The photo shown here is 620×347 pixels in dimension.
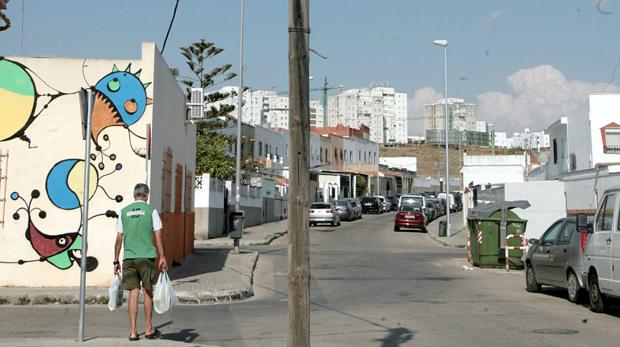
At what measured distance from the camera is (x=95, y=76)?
1542 cm

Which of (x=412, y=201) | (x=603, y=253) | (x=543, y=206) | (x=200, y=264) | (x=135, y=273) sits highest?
(x=412, y=201)

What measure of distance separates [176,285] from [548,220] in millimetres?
19825

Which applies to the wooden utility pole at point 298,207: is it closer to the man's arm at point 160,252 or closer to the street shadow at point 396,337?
the man's arm at point 160,252

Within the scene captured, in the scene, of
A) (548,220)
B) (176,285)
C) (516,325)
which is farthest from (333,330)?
(548,220)

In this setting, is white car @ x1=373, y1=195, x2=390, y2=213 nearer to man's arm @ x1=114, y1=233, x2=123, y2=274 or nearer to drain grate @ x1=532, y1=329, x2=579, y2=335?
drain grate @ x1=532, y1=329, x2=579, y2=335

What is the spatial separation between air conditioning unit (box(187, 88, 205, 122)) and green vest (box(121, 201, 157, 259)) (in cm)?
1204

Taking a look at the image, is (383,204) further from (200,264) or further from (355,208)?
(200,264)

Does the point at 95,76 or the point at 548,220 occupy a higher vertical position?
the point at 95,76

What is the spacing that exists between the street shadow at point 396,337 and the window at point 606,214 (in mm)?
4262

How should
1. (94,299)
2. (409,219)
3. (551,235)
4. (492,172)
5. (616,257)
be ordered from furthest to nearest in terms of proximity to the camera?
(492,172) < (409,219) < (551,235) < (94,299) < (616,257)

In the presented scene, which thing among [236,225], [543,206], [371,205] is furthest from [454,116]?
[236,225]

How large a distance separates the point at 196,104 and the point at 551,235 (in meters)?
10.5

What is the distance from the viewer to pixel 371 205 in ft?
229

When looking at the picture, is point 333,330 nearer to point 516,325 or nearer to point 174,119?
point 516,325
